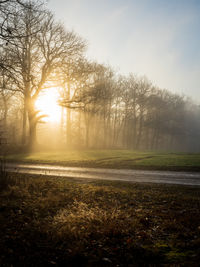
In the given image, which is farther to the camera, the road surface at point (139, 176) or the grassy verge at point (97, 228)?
the road surface at point (139, 176)

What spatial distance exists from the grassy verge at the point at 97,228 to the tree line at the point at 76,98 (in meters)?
6.05

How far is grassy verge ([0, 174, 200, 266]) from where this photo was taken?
3.84 m

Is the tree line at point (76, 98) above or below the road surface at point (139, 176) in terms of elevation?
above

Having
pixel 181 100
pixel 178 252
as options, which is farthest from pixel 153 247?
pixel 181 100

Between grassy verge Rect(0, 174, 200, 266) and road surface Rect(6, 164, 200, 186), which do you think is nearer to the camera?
grassy verge Rect(0, 174, 200, 266)

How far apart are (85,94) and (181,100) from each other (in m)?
43.6

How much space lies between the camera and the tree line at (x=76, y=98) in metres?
10.7

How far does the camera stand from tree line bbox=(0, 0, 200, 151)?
1073 centimetres

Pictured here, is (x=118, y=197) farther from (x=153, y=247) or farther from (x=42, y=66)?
(x=42, y=66)

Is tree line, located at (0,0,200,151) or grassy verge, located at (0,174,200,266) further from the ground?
tree line, located at (0,0,200,151)

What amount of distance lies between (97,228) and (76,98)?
86.5ft

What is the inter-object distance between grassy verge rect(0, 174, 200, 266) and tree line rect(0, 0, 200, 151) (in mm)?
6050

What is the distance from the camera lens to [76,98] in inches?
1192

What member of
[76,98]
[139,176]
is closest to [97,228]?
[139,176]
